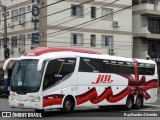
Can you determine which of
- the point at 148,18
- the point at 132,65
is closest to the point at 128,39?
the point at 148,18

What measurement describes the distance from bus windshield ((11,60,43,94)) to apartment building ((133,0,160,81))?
3432 centimetres

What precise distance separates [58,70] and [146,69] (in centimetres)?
787

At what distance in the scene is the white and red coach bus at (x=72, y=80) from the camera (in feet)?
59.5

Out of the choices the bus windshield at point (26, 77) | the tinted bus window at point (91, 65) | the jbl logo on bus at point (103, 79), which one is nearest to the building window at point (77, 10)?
the jbl logo on bus at point (103, 79)

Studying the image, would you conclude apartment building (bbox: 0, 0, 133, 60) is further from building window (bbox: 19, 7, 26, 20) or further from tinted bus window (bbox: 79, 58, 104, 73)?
tinted bus window (bbox: 79, 58, 104, 73)

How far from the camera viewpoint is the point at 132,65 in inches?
936

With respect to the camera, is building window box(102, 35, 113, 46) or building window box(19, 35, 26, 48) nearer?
building window box(19, 35, 26, 48)

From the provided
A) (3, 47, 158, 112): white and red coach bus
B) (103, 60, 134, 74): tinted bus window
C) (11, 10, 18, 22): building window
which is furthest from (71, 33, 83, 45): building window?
(103, 60, 134, 74): tinted bus window

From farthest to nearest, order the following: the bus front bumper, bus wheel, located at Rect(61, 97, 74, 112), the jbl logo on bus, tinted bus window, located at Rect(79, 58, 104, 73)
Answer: the jbl logo on bus → tinted bus window, located at Rect(79, 58, 104, 73) → bus wheel, located at Rect(61, 97, 74, 112) → the bus front bumper

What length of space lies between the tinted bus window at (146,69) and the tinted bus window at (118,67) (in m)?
0.93

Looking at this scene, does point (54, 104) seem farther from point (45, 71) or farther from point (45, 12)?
point (45, 12)

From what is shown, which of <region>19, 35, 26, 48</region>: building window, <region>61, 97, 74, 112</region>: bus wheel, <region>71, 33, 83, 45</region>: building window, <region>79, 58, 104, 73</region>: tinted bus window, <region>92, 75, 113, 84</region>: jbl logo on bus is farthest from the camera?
<region>19, 35, 26, 48</region>: building window

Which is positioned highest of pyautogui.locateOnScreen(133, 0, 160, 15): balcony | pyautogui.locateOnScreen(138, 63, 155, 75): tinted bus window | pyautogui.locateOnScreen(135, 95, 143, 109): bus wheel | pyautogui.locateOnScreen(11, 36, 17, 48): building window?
pyautogui.locateOnScreen(133, 0, 160, 15): balcony

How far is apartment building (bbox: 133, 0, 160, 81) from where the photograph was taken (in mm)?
51781
